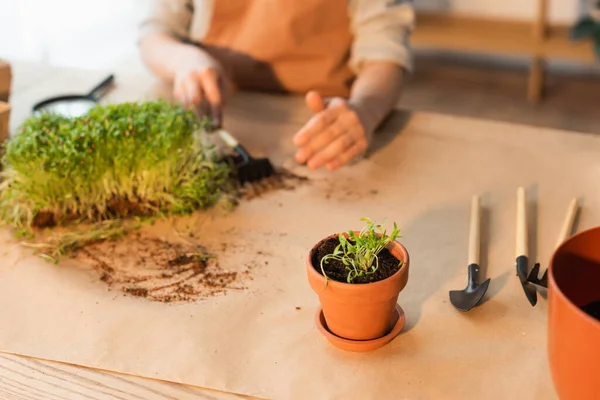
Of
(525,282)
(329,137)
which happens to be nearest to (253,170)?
(329,137)

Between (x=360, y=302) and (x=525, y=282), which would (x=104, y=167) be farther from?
(x=525, y=282)

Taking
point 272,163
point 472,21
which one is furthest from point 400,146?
point 472,21

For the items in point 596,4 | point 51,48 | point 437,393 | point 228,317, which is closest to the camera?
point 437,393

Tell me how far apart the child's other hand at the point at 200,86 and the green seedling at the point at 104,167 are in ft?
0.51

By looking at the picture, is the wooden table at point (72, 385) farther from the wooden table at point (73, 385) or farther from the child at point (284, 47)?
the child at point (284, 47)

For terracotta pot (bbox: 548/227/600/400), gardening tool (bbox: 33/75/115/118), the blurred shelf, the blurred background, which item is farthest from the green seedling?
the blurred shelf

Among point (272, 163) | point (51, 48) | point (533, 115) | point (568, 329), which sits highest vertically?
point (568, 329)

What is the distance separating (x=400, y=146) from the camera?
1.32 metres

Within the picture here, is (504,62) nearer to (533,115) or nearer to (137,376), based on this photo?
(533,115)

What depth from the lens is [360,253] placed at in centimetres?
81

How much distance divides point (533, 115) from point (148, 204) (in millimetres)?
2269

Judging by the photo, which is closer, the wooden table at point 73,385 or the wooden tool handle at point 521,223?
the wooden table at point 73,385

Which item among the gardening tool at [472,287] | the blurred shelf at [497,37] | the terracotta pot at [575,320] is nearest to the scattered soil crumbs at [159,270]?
the gardening tool at [472,287]

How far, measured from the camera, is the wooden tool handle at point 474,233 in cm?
97
